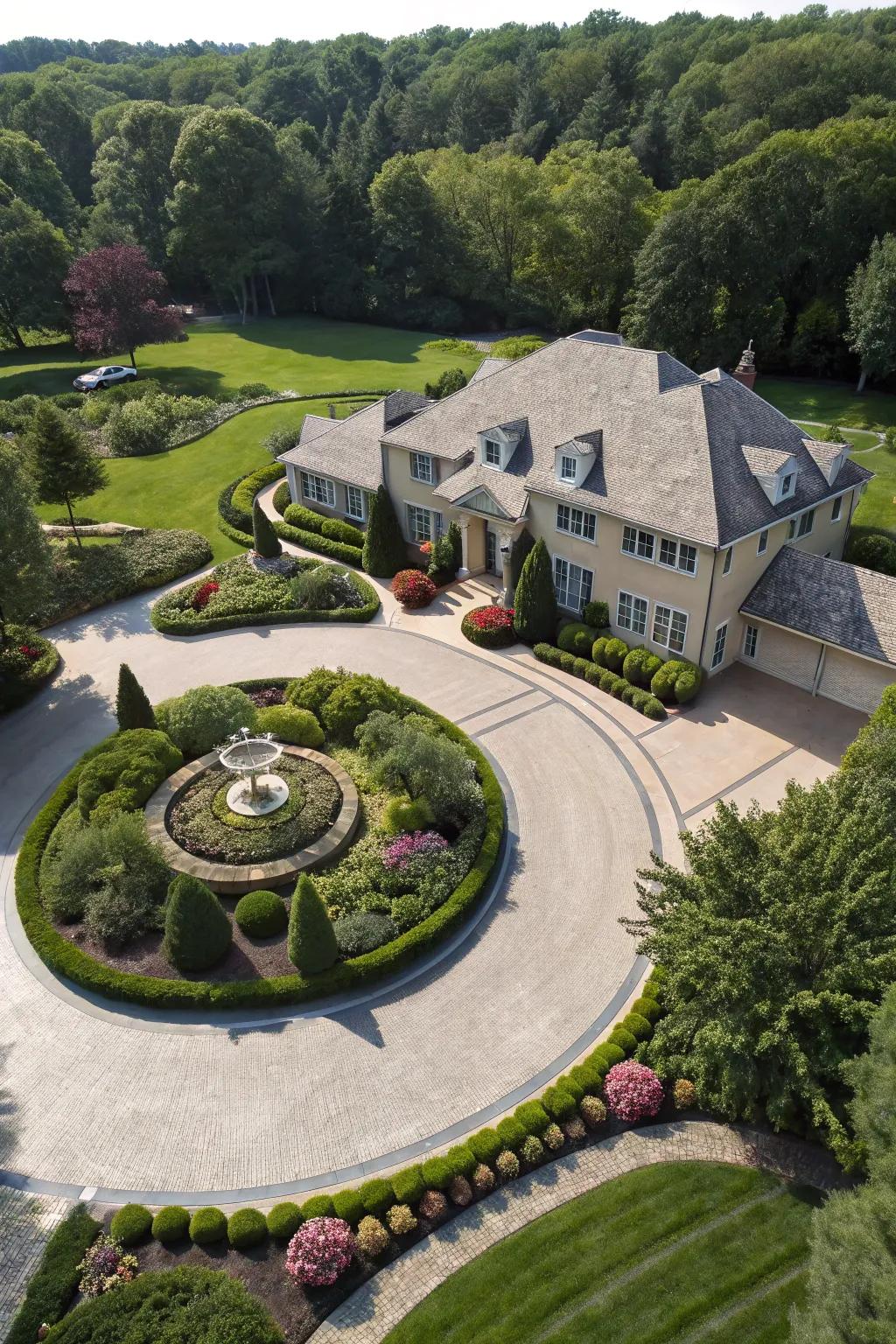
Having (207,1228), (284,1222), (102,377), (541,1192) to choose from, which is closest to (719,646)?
(541,1192)

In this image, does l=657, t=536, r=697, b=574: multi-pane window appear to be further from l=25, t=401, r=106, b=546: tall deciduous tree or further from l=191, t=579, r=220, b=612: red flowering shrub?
l=25, t=401, r=106, b=546: tall deciduous tree

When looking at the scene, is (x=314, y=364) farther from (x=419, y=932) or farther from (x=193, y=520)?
(x=419, y=932)

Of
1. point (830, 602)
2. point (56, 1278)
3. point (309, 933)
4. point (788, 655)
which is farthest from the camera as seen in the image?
point (788, 655)

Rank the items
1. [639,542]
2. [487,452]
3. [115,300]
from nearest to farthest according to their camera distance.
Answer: [639,542] < [487,452] < [115,300]

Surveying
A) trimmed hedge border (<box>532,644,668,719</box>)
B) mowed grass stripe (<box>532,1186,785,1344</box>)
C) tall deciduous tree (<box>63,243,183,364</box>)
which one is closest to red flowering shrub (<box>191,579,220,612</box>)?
trimmed hedge border (<box>532,644,668,719</box>)

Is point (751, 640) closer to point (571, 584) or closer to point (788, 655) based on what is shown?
point (788, 655)

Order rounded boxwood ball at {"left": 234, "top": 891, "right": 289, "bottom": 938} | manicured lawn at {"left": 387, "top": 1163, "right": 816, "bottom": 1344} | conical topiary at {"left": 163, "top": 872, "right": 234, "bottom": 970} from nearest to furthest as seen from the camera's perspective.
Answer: manicured lawn at {"left": 387, "top": 1163, "right": 816, "bottom": 1344} → conical topiary at {"left": 163, "top": 872, "right": 234, "bottom": 970} → rounded boxwood ball at {"left": 234, "top": 891, "right": 289, "bottom": 938}
